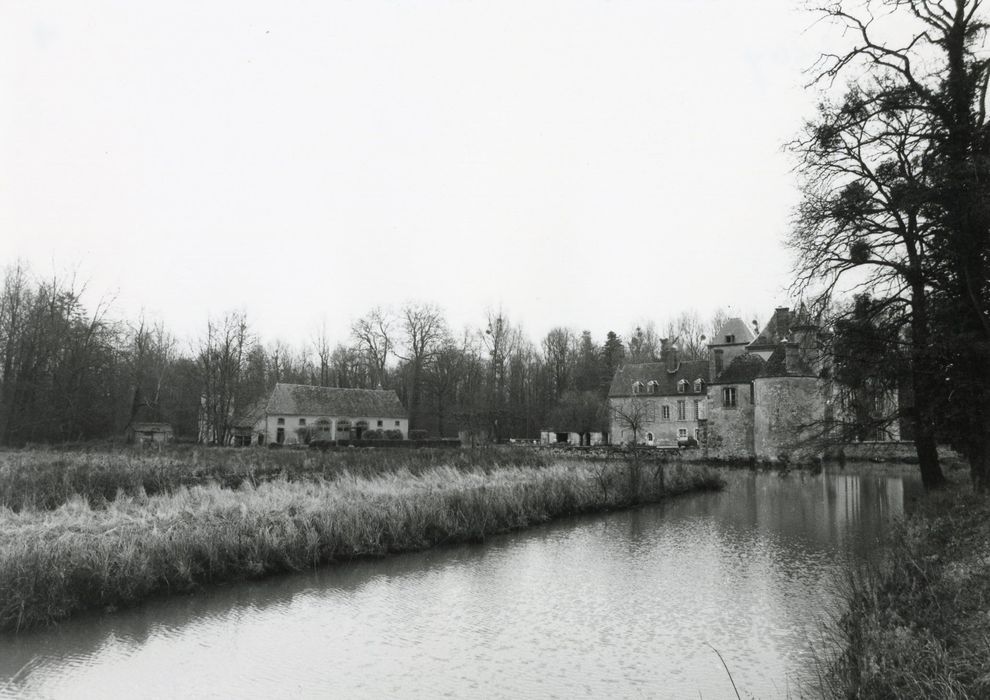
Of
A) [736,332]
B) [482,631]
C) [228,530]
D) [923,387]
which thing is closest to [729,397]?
[736,332]

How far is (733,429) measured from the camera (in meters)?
37.9

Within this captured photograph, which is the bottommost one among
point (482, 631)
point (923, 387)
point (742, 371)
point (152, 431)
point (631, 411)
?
point (482, 631)

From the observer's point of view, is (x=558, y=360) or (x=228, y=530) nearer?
(x=228, y=530)

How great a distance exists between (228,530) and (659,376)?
4091cm

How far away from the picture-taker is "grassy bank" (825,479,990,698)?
4625 millimetres

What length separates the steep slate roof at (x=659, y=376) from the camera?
4756 centimetres

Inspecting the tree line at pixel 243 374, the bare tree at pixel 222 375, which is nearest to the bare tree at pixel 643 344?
the tree line at pixel 243 374

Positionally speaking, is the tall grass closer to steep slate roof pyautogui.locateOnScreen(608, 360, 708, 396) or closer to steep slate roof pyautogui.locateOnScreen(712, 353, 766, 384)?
steep slate roof pyautogui.locateOnScreen(712, 353, 766, 384)

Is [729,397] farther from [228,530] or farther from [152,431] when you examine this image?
[152,431]

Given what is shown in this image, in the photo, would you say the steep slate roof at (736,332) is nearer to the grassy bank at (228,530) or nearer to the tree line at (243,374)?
the tree line at (243,374)

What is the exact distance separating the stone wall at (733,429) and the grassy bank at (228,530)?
2147 cm

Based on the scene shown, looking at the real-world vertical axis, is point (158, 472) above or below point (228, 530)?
above

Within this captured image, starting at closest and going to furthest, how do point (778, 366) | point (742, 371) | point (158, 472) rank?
1. point (158, 472)
2. point (778, 366)
3. point (742, 371)

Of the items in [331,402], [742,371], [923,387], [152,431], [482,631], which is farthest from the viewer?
[331,402]
